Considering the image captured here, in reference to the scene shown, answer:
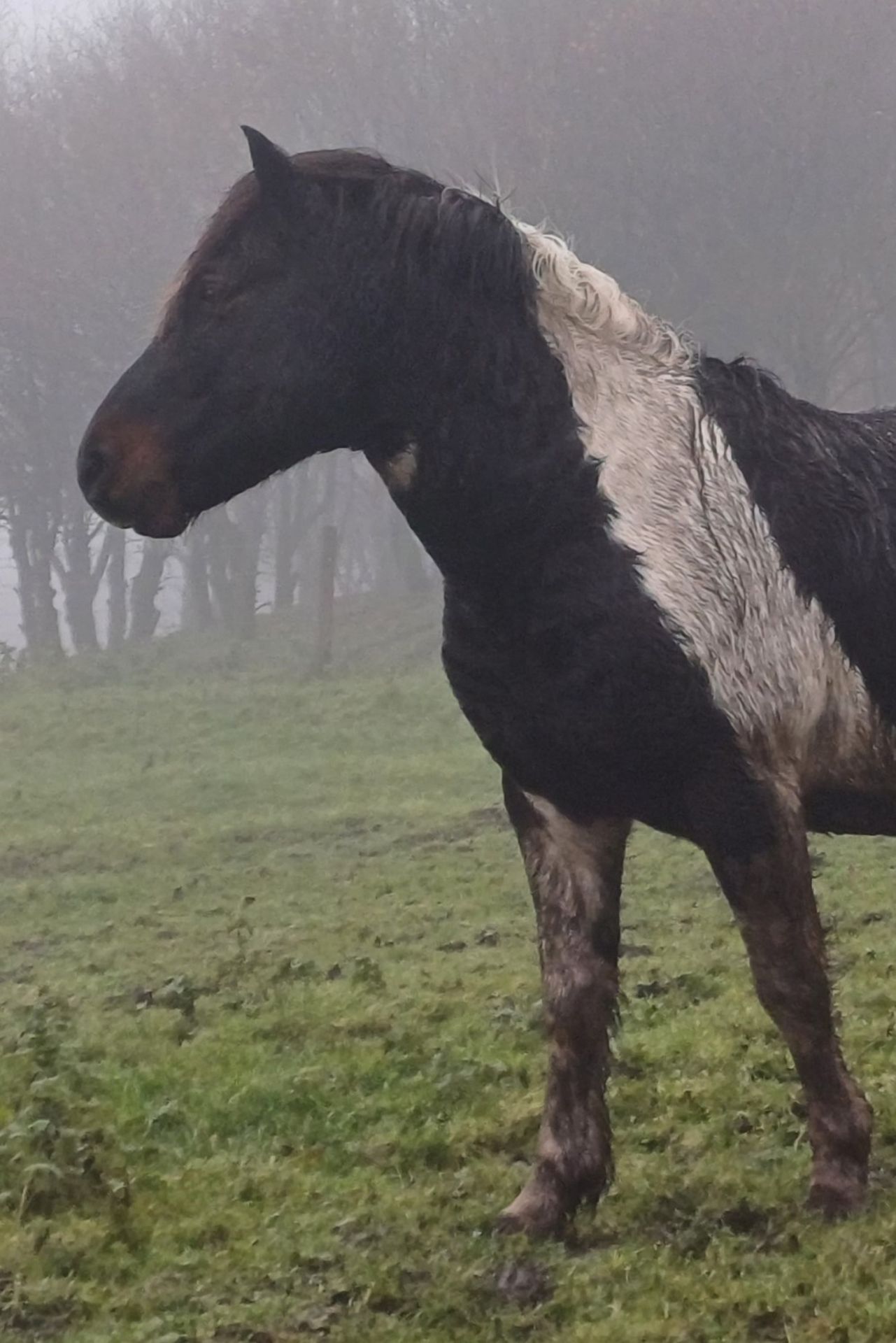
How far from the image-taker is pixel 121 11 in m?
36.7

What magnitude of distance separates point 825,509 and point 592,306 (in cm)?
87

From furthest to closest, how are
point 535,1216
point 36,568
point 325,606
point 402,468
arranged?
1. point 36,568
2. point 325,606
3. point 535,1216
4. point 402,468

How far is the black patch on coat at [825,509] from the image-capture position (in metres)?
4.34

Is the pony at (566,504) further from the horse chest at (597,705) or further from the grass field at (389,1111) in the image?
the grass field at (389,1111)

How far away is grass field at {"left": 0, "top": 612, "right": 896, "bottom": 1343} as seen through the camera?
4031mm

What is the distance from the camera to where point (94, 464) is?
4.20 metres

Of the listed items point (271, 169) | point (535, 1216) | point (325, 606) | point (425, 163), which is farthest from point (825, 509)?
point (425, 163)

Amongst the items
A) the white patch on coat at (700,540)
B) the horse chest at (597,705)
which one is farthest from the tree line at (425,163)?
the horse chest at (597,705)

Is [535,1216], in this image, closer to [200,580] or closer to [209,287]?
[209,287]

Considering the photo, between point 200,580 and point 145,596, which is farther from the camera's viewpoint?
point 200,580

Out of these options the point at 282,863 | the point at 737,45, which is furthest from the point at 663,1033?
the point at 737,45

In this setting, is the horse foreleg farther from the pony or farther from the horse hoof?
the pony

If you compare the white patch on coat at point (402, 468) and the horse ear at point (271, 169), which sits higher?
the horse ear at point (271, 169)

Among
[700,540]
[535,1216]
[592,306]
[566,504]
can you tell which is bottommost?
[535,1216]
